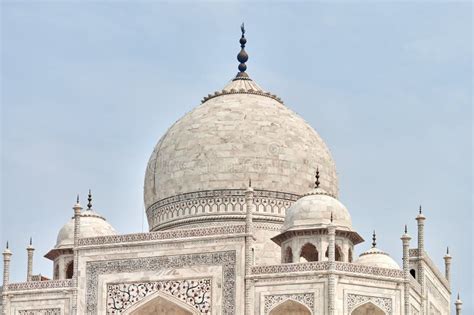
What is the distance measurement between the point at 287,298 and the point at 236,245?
1573 millimetres

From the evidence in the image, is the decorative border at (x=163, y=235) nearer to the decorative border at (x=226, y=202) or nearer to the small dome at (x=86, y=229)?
the small dome at (x=86, y=229)

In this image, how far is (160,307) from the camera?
30.8m

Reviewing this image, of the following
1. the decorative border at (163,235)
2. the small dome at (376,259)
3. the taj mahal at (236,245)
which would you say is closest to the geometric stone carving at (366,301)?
the taj mahal at (236,245)

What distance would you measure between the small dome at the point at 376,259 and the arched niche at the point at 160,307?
3.72 meters

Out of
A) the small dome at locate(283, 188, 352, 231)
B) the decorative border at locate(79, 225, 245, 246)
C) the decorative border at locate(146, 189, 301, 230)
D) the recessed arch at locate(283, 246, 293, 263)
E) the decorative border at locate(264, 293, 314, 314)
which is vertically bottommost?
the decorative border at locate(264, 293, 314, 314)

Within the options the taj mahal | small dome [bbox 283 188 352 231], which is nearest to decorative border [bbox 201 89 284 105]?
the taj mahal

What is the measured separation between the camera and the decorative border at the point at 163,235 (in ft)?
99.8

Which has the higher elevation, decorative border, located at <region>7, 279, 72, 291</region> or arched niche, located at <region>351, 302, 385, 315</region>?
decorative border, located at <region>7, 279, 72, 291</region>

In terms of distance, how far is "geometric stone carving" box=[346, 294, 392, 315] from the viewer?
1156 inches

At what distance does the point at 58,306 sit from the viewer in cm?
3100

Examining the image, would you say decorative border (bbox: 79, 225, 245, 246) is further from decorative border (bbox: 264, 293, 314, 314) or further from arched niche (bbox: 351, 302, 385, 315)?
arched niche (bbox: 351, 302, 385, 315)

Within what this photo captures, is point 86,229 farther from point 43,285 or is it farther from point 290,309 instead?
point 290,309

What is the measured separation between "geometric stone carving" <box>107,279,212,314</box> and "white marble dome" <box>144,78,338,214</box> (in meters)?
3.75

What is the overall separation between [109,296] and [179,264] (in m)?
1.56
